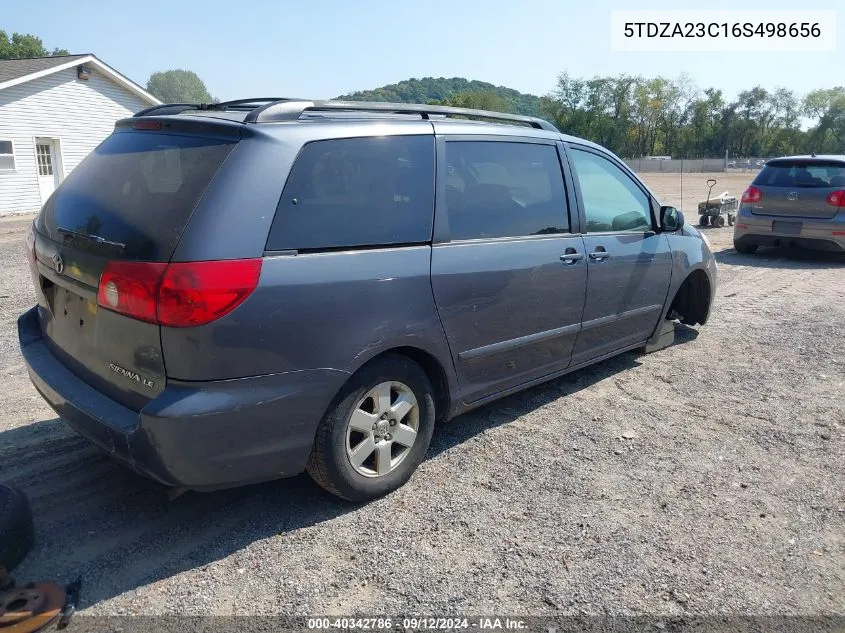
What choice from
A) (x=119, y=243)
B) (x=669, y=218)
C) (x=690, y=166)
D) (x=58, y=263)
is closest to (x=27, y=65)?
(x=58, y=263)

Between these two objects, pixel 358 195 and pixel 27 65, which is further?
pixel 27 65

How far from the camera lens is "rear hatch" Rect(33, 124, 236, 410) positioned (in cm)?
279

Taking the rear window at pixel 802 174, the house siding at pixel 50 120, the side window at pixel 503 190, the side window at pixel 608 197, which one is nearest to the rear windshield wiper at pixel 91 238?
the side window at pixel 503 190

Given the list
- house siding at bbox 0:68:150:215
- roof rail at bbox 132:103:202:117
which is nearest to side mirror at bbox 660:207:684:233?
roof rail at bbox 132:103:202:117

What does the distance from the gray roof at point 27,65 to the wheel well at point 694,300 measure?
809 inches

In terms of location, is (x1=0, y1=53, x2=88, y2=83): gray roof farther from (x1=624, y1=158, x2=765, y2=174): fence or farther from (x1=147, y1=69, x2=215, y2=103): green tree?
(x1=147, y1=69, x2=215, y2=103): green tree

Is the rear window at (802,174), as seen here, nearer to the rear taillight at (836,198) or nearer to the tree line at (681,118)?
the rear taillight at (836,198)

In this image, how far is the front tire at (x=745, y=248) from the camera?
1142 cm

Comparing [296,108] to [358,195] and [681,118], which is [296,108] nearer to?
[358,195]

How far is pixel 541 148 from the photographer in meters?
4.43

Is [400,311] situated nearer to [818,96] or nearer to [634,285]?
[634,285]

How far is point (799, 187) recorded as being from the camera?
412 inches

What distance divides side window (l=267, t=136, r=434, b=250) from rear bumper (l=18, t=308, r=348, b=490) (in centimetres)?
62

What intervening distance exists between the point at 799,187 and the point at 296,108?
31.7 ft
